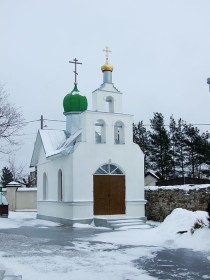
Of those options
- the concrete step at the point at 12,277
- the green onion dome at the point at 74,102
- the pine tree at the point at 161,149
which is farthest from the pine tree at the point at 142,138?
the concrete step at the point at 12,277

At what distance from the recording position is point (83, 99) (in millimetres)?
24203

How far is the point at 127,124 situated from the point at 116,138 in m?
1.09

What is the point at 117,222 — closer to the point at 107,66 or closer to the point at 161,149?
the point at 107,66

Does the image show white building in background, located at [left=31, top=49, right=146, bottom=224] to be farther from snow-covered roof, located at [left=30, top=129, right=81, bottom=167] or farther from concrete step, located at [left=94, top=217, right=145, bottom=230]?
concrete step, located at [left=94, top=217, right=145, bottom=230]

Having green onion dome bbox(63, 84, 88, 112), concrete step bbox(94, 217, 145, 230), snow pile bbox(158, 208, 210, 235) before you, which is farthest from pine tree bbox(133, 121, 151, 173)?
snow pile bbox(158, 208, 210, 235)

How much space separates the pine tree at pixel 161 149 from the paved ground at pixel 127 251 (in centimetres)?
2747

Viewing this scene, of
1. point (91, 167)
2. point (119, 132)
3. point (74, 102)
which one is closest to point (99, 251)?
point (91, 167)

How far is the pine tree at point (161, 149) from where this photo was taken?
1652 inches

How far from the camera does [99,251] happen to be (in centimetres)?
1084

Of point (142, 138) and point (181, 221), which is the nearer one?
point (181, 221)

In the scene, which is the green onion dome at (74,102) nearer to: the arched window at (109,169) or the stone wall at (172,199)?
the arched window at (109,169)

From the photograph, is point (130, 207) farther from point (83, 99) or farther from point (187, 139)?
point (187, 139)

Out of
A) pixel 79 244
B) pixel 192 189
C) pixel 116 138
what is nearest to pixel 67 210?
pixel 116 138

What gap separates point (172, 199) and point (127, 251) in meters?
8.21
